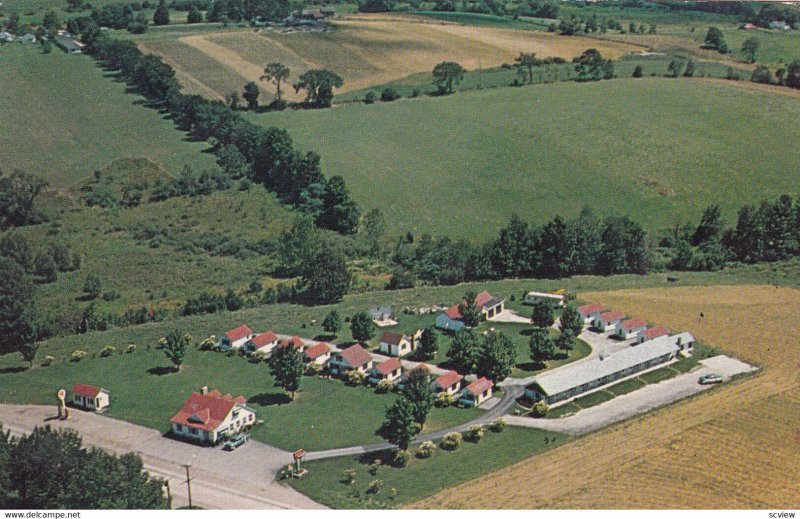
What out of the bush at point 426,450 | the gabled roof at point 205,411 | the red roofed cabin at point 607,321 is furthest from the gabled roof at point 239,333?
the red roofed cabin at point 607,321

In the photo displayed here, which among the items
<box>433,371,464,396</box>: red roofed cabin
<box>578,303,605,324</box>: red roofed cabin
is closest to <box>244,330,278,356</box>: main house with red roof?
<box>433,371,464,396</box>: red roofed cabin

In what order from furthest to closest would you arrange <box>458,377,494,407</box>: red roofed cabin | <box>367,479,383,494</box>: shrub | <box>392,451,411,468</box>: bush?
<box>458,377,494,407</box>: red roofed cabin
<box>392,451,411,468</box>: bush
<box>367,479,383,494</box>: shrub

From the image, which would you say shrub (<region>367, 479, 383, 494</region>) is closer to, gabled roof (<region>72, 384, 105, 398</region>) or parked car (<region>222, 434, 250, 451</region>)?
parked car (<region>222, 434, 250, 451</region>)

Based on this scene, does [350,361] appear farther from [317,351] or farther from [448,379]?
[448,379]

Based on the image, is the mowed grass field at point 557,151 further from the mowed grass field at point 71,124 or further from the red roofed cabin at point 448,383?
the red roofed cabin at point 448,383

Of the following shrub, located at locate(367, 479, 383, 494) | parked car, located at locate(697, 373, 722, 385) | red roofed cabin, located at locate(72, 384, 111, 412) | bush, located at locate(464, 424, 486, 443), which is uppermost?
parked car, located at locate(697, 373, 722, 385)

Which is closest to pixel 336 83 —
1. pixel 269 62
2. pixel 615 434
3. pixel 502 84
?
pixel 269 62

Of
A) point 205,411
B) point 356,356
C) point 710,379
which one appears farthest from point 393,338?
point 710,379
